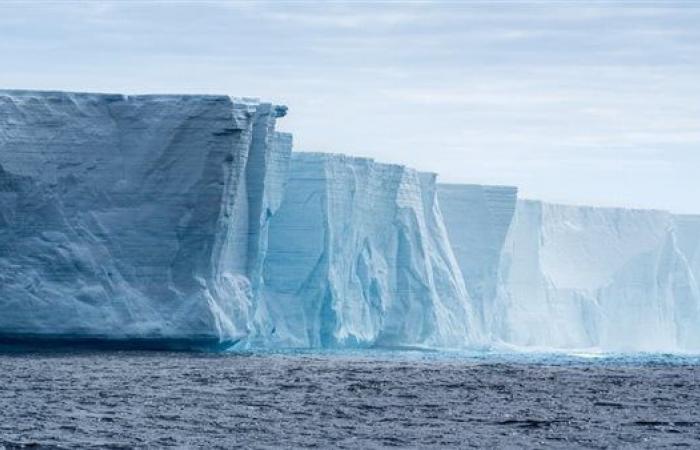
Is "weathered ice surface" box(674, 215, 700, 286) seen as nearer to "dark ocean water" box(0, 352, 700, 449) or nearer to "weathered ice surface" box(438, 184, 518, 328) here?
"weathered ice surface" box(438, 184, 518, 328)

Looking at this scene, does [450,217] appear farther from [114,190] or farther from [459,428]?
[459,428]

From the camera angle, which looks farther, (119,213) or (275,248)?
(275,248)

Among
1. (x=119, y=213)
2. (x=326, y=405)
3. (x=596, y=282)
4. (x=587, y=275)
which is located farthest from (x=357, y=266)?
(x=326, y=405)

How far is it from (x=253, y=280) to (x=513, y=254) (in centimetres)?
1896

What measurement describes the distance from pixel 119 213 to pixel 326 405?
9.69m

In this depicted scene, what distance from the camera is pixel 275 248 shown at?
110 feet

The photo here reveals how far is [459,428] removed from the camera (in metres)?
14.1

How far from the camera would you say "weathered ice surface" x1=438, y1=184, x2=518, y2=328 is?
41.6m

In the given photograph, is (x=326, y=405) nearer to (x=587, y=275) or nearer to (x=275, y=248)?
(x=275, y=248)

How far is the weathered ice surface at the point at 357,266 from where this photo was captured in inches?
1309

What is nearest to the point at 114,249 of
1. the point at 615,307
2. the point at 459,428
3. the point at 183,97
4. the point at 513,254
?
the point at 183,97

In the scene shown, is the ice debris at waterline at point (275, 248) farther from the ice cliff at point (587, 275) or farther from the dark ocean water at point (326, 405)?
the dark ocean water at point (326, 405)

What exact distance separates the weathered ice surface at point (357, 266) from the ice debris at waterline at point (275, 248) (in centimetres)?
4

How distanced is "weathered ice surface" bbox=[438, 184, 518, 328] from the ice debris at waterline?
0.05 metres
